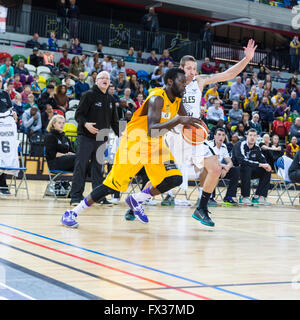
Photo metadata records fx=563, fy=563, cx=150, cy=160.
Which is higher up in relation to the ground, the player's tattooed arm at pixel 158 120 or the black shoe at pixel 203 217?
the player's tattooed arm at pixel 158 120

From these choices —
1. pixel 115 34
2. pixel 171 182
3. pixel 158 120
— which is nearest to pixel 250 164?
pixel 171 182

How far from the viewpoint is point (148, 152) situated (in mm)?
5746

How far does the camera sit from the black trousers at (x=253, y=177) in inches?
428

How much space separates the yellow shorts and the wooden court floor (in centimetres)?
54

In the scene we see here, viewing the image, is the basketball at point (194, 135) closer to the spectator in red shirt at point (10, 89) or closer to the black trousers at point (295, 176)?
the black trousers at point (295, 176)

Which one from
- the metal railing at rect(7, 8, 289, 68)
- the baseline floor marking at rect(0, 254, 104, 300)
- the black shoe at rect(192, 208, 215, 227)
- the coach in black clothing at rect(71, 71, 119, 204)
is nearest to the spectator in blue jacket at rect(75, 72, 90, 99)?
the metal railing at rect(7, 8, 289, 68)

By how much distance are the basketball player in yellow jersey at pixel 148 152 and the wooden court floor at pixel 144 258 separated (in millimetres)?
473

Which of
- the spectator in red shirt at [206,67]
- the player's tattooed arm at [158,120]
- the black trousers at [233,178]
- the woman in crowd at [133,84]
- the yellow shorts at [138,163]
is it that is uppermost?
the spectator in red shirt at [206,67]

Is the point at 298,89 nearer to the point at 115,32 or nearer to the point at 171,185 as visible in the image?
the point at 115,32

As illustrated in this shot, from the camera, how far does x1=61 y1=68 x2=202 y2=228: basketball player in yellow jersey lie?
5629 mm

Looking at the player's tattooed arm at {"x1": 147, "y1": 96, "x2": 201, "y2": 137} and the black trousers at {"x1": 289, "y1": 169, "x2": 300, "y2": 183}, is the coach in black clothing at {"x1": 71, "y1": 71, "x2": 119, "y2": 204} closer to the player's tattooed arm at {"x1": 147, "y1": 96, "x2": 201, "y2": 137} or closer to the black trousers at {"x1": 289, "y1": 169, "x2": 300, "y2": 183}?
the player's tattooed arm at {"x1": 147, "y1": 96, "x2": 201, "y2": 137}

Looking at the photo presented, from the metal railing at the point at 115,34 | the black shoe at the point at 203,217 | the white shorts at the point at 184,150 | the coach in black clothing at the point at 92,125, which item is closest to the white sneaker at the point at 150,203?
the coach in black clothing at the point at 92,125

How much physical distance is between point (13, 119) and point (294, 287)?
22.3ft

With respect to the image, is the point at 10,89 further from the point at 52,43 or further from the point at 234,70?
the point at 234,70
